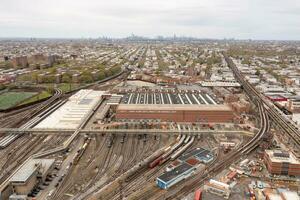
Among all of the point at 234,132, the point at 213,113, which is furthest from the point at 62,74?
the point at 234,132

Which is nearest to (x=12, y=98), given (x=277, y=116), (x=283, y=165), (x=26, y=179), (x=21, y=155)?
(x=21, y=155)

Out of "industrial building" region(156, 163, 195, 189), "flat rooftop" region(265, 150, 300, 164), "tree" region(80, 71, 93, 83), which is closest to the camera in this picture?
"industrial building" region(156, 163, 195, 189)

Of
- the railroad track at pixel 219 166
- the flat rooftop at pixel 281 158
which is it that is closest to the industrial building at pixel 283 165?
the flat rooftop at pixel 281 158

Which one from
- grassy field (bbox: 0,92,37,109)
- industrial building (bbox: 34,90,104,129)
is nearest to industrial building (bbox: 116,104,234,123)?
industrial building (bbox: 34,90,104,129)

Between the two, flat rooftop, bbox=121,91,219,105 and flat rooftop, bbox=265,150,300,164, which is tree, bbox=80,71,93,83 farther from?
flat rooftop, bbox=265,150,300,164

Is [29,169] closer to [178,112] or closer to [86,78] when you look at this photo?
[178,112]

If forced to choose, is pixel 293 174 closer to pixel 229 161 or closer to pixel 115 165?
pixel 229 161
